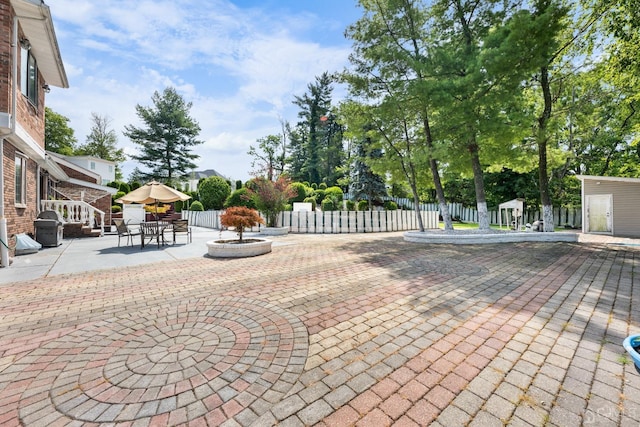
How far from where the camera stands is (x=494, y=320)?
3.14m

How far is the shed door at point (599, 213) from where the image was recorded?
13.6m

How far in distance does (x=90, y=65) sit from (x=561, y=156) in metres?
19.1

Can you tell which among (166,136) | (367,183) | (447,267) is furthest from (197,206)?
(447,267)

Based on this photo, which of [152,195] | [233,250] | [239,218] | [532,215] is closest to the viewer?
[233,250]

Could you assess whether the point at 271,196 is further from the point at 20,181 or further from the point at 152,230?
the point at 20,181

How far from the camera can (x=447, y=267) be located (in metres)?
5.80

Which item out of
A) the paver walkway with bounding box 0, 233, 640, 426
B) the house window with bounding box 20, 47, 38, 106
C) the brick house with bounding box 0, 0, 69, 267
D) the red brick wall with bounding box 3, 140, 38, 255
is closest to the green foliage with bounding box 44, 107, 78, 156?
the brick house with bounding box 0, 0, 69, 267

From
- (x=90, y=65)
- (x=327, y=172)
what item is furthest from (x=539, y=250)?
(x=327, y=172)

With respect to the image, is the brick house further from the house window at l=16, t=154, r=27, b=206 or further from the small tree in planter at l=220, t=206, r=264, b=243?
the small tree in planter at l=220, t=206, r=264, b=243

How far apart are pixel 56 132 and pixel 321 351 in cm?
4515

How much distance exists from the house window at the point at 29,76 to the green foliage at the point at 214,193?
1237 centimetres

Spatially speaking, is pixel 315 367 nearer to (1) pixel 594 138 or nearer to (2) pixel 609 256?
(2) pixel 609 256

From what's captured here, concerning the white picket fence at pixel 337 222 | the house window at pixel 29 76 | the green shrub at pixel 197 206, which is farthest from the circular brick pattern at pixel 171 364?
the green shrub at pixel 197 206

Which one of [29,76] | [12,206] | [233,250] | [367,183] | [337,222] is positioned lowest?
[233,250]
